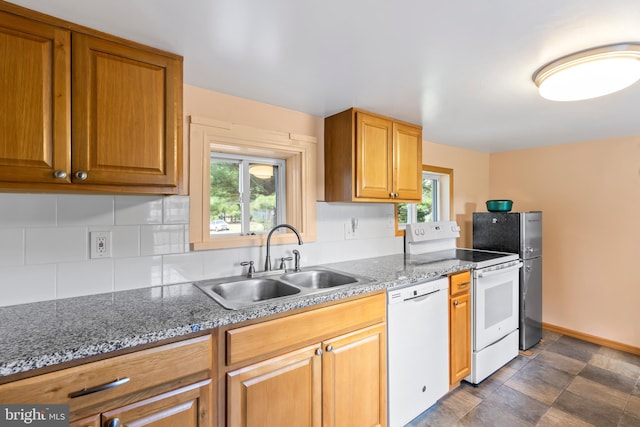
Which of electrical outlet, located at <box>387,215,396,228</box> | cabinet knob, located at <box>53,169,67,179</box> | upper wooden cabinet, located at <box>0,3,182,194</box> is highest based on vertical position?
upper wooden cabinet, located at <box>0,3,182,194</box>

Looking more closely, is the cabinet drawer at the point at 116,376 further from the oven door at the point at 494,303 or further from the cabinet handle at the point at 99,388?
the oven door at the point at 494,303

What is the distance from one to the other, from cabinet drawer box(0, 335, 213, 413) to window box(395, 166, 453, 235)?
2.48 meters

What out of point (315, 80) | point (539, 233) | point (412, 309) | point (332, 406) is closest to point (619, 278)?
point (539, 233)

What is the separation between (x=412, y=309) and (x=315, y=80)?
146 cm

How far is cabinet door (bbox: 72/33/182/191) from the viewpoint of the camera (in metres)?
1.18

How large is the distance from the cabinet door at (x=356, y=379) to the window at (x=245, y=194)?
102 centimetres

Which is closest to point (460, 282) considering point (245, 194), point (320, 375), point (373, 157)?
point (373, 157)

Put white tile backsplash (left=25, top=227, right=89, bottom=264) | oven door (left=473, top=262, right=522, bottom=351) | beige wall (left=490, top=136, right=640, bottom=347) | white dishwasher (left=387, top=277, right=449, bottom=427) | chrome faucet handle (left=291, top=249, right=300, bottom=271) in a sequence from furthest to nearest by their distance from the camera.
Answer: beige wall (left=490, top=136, right=640, bottom=347)
oven door (left=473, top=262, right=522, bottom=351)
chrome faucet handle (left=291, top=249, right=300, bottom=271)
white dishwasher (left=387, top=277, right=449, bottom=427)
white tile backsplash (left=25, top=227, right=89, bottom=264)

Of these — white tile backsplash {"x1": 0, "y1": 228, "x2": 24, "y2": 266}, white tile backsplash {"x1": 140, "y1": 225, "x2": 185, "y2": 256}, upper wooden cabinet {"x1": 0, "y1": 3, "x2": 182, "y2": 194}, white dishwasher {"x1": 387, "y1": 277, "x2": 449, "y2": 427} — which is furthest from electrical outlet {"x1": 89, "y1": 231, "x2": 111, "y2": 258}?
white dishwasher {"x1": 387, "y1": 277, "x2": 449, "y2": 427}

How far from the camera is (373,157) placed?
2188mm

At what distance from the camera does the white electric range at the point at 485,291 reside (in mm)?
2262

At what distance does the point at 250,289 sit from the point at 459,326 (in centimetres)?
148

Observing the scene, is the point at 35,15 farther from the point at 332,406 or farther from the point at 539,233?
the point at 539,233

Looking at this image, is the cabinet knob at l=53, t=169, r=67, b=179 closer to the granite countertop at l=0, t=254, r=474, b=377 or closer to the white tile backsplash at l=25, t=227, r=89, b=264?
the white tile backsplash at l=25, t=227, r=89, b=264
